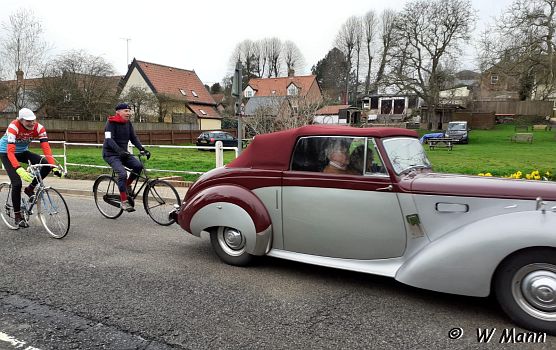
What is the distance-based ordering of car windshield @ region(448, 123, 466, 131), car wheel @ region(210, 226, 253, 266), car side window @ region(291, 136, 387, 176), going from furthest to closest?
car windshield @ region(448, 123, 466, 131) < car wheel @ region(210, 226, 253, 266) < car side window @ region(291, 136, 387, 176)

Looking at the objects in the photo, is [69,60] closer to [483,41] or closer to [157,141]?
[157,141]

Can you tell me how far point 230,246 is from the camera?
15.4ft

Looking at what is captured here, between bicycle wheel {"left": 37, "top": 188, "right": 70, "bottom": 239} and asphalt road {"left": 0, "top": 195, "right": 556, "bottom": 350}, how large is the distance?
0.67 m

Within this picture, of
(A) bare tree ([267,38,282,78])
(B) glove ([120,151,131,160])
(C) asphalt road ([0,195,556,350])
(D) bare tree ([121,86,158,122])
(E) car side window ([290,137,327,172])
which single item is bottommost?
(C) asphalt road ([0,195,556,350])

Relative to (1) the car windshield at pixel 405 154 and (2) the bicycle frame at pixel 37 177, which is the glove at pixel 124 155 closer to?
(2) the bicycle frame at pixel 37 177

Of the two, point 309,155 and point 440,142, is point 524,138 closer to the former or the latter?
point 440,142

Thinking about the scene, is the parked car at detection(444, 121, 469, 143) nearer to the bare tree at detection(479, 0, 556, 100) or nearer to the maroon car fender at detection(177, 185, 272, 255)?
the bare tree at detection(479, 0, 556, 100)

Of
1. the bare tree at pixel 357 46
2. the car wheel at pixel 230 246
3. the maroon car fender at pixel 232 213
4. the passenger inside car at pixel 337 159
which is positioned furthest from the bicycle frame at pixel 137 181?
the bare tree at pixel 357 46

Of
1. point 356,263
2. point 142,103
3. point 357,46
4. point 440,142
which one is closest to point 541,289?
point 356,263

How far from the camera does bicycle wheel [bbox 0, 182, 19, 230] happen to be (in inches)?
248

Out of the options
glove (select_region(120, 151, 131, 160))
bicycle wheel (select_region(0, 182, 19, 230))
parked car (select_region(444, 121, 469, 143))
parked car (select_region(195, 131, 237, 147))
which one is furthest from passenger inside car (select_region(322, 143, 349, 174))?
parked car (select_region(444, 121, 469, 143))

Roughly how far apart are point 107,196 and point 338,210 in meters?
4.72

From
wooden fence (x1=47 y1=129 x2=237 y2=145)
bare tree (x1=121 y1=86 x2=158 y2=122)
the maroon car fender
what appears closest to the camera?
the maroon car fender

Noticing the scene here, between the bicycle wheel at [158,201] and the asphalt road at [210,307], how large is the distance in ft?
4.88
